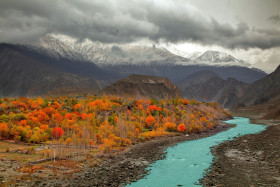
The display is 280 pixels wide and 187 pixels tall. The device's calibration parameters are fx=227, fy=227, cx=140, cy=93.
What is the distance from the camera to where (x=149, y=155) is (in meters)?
55.9

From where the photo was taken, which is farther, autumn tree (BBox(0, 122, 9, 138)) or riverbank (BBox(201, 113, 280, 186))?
autumn tree (BBox(0, 122, 9, 138))

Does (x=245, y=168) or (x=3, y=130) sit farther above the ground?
(x=3, y=130)

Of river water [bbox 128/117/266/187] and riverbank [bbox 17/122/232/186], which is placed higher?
riverbank [bbox 17/122/232/186]

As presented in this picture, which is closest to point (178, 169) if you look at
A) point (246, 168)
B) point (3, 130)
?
point (246, 168)

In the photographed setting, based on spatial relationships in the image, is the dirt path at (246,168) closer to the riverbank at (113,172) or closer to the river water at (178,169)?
the river water at (178,169)

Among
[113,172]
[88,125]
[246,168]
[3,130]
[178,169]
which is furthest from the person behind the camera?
[88,125]

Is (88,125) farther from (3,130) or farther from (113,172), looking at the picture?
(113,172)

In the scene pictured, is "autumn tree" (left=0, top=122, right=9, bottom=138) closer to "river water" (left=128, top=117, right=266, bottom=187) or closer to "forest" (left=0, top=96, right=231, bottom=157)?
"forest" (left=0, top=96, right=231, bottom=157)

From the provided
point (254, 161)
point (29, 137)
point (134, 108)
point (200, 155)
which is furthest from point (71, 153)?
point (134, 108)

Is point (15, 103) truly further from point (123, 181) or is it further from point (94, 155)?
point (123, 181)

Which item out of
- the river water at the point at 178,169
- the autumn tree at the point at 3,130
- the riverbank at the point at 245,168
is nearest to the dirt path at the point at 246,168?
the riverbank at the point at 245,168

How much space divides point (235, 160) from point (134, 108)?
3398 inches

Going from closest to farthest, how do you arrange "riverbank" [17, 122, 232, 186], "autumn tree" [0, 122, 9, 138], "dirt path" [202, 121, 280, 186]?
1. "dirt path" [202, 121, 280, 186]
2. "riverbank" [17, 122, 232, 186]
3. "autumn tree" [0, 122, 9, 138]

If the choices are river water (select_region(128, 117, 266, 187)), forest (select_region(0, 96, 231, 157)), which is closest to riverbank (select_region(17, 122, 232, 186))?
river water (select_region(128, 117, 266, 187))
